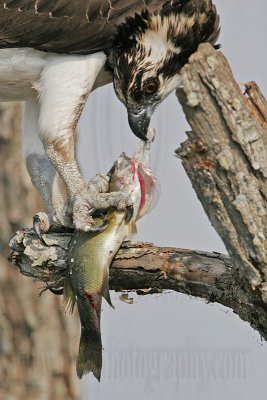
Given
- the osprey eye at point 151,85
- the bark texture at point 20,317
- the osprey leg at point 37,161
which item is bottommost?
the bark texture at point 20,317

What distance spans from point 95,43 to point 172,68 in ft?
1.70

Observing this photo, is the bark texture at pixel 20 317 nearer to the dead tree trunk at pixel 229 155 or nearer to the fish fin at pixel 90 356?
the fish fin at pixel 90 356

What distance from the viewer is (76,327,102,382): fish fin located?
19.2 ft

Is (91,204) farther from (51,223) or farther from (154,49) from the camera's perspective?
(154,49)

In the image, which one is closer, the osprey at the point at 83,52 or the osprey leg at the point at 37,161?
the osprey at the point at 83,52

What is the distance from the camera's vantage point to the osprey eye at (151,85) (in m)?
7.06

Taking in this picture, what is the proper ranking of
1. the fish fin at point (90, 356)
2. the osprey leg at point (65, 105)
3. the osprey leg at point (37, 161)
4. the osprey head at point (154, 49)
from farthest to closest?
the osprey leg at point (37, 161)
the osprey head at point (154, 49)
the osprey leg at point (65, 105)
the fish fin at point (90, 356)

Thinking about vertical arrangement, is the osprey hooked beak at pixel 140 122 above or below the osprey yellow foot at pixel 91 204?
above

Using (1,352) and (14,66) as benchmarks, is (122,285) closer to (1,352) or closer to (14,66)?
(14,66)

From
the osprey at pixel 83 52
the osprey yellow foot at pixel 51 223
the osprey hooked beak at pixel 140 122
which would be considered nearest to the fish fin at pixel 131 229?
the osprey yellow foot at pixel 51 223

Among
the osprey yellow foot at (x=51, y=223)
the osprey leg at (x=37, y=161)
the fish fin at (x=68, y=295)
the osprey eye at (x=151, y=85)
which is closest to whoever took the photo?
the fish fin at (x=68, y=295)

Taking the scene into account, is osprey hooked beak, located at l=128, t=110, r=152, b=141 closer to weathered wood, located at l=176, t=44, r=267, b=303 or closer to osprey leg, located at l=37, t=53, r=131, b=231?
osprey leg, located at l=37, t=53, r=131, b=231

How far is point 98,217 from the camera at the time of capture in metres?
6.51

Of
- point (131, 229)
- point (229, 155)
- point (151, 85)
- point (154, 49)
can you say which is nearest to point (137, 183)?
point (131, 229)
